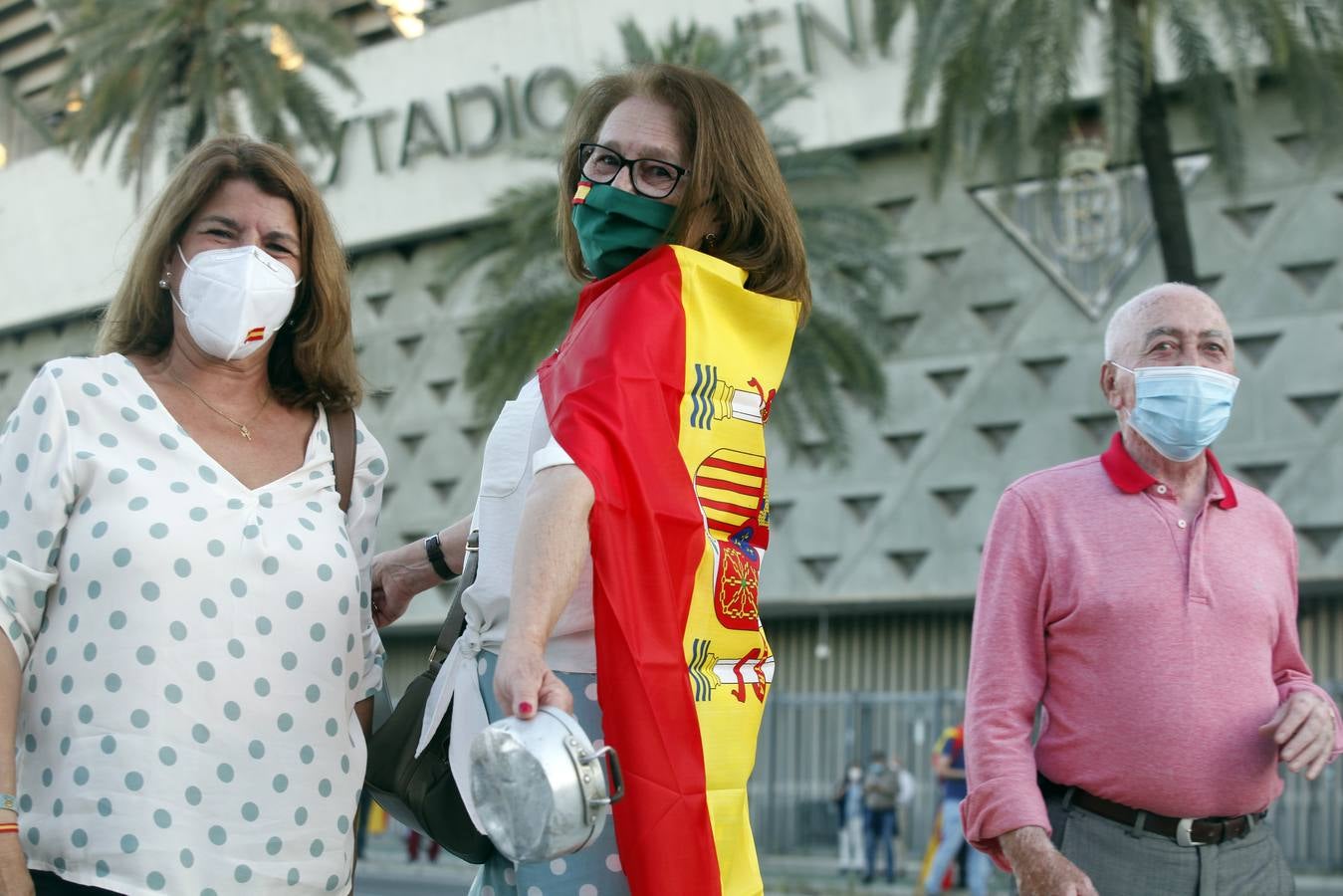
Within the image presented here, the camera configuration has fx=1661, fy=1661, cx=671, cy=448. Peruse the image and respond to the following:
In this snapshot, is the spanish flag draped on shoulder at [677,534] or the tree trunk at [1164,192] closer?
the spanish flag draped on shoulder at [677,534]

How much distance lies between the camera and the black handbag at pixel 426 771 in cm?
274

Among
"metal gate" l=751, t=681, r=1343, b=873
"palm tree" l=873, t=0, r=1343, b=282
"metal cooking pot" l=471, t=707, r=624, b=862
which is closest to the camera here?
"metal cooking pot" l=471, t=707, r=624, b=862

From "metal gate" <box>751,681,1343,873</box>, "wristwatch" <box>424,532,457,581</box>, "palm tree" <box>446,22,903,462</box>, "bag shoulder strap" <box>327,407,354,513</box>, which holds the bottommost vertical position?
"metal gate" <box>751,681,1343,873</box>

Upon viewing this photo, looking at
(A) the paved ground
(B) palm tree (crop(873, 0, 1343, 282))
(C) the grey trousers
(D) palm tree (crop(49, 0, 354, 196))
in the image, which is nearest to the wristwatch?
(C) the grey trousers

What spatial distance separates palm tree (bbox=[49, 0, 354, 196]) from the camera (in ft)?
62.7

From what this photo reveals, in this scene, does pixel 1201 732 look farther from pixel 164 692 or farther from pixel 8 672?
pixel 8 672

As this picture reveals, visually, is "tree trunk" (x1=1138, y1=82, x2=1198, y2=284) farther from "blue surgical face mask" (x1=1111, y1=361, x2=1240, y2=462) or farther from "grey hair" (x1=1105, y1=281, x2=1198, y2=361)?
"blue surgical face mask" (x1=1111, y1=361, x2=1240, y2=462)

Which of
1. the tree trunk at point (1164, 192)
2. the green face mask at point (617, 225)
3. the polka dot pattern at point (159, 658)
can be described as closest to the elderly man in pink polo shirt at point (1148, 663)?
the green face mask at point (617, 225)

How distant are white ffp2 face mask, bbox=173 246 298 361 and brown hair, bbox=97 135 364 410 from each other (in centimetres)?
8

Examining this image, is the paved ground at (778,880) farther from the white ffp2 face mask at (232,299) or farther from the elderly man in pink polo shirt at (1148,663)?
the white ffp2 face mask at (232,299)

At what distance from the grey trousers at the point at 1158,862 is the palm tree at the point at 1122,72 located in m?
10.6

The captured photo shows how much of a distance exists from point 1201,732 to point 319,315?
2050 mm

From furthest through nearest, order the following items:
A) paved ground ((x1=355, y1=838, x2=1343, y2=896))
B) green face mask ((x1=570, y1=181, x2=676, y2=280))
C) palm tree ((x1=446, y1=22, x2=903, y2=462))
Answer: palm tree ((x1=446, y1=22, x2=903, y2=462)) → paved ground ((x1=355, y1=838, x2=1343, y2=896)) → green face mask ((x1=570, y1=181, x2=676, y2=280))

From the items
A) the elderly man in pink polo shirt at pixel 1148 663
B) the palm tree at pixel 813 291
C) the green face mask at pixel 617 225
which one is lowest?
the palm tree at pixel 813 291
